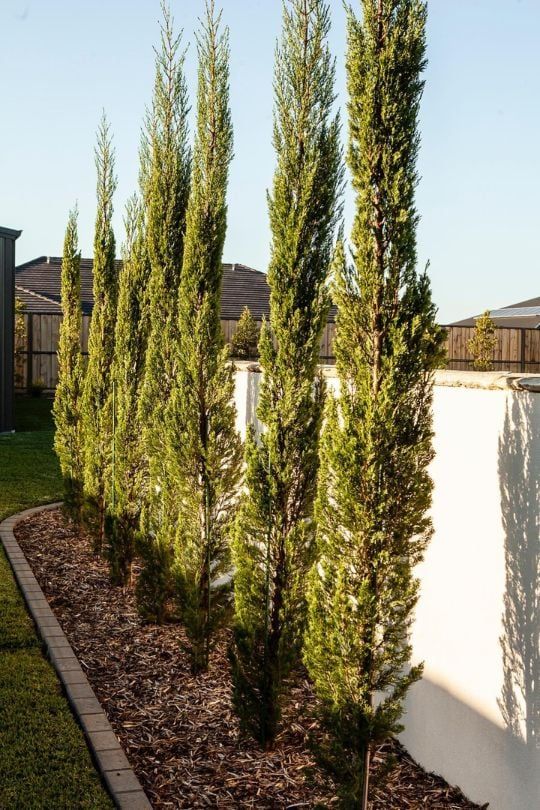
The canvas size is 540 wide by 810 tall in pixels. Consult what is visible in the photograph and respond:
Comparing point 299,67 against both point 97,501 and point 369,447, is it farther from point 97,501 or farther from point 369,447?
point 97,501

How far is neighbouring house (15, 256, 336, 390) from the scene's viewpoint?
93.7ft

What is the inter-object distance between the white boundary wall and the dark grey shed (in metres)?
17.9

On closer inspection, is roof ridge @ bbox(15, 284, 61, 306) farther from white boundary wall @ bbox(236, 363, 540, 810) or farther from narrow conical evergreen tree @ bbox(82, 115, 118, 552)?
white boundary wall @ bbox(236, 363, 540, 810)

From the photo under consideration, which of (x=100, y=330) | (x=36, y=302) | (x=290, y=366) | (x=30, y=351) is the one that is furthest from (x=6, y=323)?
(x=290, y=366)

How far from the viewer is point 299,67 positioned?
17.2 ft

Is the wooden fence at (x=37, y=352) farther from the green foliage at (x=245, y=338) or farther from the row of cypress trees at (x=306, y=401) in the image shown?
the row of cypress trees at (x=306, y=401)

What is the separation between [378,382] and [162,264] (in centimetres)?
420

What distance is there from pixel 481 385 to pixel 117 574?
5.56 m

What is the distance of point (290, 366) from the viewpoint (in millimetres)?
5199

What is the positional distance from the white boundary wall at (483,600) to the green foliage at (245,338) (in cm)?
2182

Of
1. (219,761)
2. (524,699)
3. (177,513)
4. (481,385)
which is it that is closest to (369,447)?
(481,385)

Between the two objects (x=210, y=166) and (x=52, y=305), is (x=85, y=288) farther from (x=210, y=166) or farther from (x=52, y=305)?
(x=210, y=166)

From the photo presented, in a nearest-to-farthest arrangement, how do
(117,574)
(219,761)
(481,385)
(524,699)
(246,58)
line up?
1. (524,699)
2. (481,385)
3. (219,761)
4. (246,58)
5. (117,574)

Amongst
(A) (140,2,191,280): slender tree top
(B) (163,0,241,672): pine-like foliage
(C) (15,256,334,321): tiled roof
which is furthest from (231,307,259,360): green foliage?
(B) (163,0,241,672): pine-like foliage
